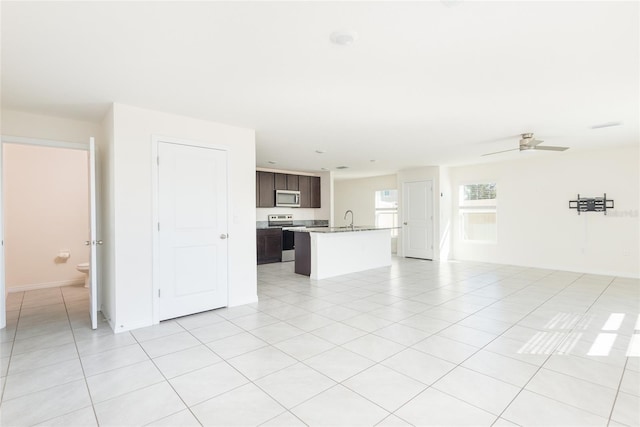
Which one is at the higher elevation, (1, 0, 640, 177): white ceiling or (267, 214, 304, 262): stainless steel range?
(1, 0, 640, 177): white ceiling

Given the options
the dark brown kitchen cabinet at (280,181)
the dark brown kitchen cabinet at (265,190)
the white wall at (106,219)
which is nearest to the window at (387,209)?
the dark brown kitchen cabinet at (280,181)

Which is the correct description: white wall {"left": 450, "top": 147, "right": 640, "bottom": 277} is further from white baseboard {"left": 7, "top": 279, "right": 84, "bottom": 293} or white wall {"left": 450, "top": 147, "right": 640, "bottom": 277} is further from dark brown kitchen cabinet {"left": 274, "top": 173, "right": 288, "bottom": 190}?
white baseboard {"left": 7, "top": 279, "right": 84, "bottom": 293}

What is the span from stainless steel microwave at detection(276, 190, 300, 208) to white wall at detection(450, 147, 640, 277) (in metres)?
4.51

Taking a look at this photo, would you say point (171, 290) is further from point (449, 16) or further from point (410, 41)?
point (449, 16)

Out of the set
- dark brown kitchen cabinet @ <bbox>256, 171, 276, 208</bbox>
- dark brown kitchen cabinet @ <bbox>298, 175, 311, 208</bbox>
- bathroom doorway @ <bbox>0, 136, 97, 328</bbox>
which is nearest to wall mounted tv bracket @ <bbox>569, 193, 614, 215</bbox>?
dark brown kitchen cabinet @ <bbox>298, 175, 311, 208</bbox>

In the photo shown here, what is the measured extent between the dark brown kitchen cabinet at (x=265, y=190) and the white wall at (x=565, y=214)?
5.02 meters

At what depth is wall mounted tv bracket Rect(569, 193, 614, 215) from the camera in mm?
5840

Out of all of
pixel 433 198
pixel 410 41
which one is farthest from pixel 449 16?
pixel 433 198

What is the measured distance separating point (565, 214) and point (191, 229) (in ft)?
22.8

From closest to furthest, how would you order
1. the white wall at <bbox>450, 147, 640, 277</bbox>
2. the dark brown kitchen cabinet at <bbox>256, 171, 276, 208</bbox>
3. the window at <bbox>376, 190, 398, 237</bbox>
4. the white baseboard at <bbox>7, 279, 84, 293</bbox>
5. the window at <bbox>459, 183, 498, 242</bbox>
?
1. the white baseboard at <bbox>7, 279, 84, 293</bbox>
2. the white wall at <bbox>450, 147, 640, 277</bbox>
3. the window at <bbox>459, 183, 498, 242</bbox>
4. the dark brown kitchen cabinet at <bbox>256, 171, 276, 208</bbox>
5. the window at <bbox>376, 190, 398, 237</bbox>

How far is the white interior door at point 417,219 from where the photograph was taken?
25.8 ft

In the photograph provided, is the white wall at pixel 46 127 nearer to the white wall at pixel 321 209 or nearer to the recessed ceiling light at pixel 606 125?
the white wall at pixel 321 209

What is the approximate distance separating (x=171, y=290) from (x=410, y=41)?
343 cm

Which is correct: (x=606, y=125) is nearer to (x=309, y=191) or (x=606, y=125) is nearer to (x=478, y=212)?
(x=478, y=212)
